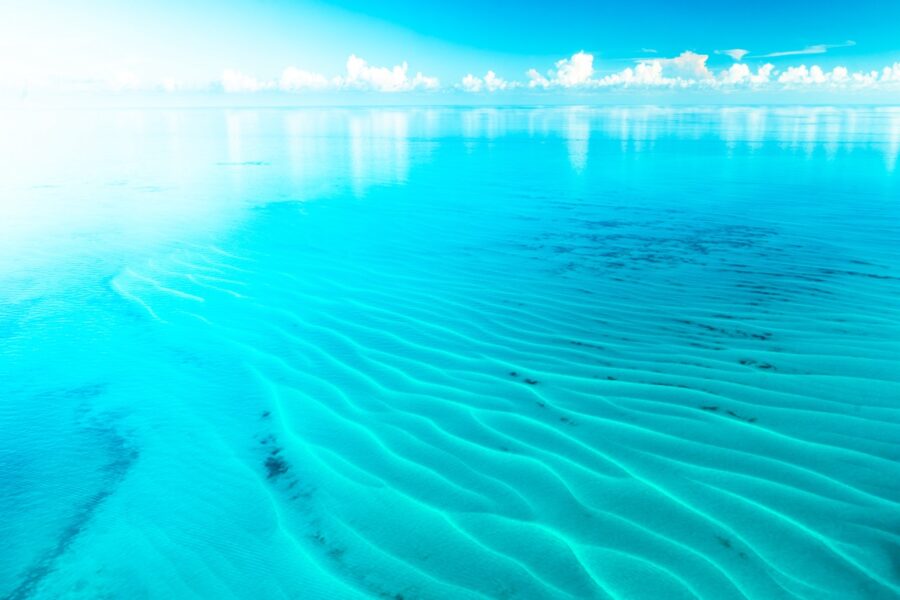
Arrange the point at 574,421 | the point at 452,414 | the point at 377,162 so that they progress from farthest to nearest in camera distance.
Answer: the point at 377,162
the point at 452,414
the point at 574,421

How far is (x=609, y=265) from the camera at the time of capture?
847 centimetres

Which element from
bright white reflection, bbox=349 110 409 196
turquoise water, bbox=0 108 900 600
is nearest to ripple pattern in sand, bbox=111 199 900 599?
turquoise water, bbox=0 108 900 600

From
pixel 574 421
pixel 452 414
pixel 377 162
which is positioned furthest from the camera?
pixel 377 162

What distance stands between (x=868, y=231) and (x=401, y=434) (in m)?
10.2

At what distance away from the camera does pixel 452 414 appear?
13.9 feet

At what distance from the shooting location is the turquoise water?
285cm

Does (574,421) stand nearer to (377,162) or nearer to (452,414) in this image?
(452,414)

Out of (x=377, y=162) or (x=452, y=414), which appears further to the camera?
(x=377, y=162)

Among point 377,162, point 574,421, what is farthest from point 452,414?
point 377,162

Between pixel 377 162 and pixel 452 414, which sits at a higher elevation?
pixel 377 162

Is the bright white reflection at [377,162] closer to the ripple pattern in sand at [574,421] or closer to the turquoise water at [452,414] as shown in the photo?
the turquoise water at [452,414]

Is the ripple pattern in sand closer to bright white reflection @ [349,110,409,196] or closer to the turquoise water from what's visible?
the turquoise water

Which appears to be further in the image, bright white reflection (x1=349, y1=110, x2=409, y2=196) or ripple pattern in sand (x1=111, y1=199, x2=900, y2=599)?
bright white reflection (x1=349, y1=110, x2=409, y2=196)

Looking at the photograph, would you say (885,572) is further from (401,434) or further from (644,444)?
(401,434)
